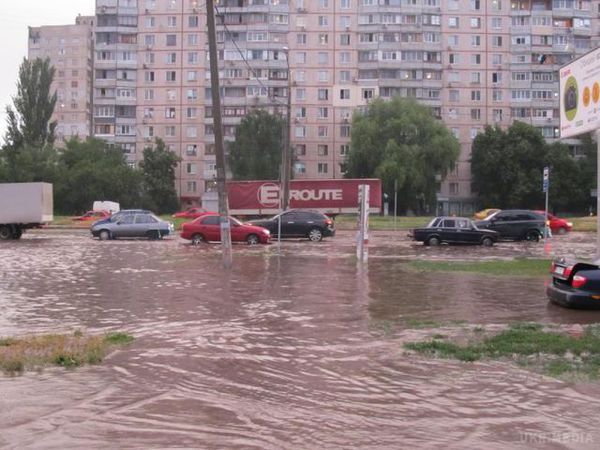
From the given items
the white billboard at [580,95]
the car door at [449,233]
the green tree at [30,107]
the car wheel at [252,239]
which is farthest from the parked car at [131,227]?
the green tree at [30,107]

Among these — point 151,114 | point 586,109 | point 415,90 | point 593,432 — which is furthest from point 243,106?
point 593,432

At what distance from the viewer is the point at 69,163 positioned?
8156 cm

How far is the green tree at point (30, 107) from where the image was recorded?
8050cm

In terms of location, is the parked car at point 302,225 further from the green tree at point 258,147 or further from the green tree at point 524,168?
the green tree at point 524,168

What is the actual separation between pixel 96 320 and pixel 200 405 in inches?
200

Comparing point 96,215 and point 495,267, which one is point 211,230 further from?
point 96,215

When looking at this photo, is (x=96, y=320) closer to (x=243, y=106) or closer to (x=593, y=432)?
(x=593, y=432)

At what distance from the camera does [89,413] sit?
5.62 metres

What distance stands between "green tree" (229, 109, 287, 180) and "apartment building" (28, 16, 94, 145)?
45.1 meters

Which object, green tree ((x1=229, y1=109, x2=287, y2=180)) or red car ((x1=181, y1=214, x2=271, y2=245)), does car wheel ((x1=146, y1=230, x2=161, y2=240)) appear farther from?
green tree ((x1=229, y1=109, x2=287, y2=180))

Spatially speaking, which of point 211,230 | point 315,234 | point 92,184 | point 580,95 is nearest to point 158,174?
point 92,184

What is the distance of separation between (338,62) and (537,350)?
81282 mm

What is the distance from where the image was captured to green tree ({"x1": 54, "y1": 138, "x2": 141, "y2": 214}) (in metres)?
74.3

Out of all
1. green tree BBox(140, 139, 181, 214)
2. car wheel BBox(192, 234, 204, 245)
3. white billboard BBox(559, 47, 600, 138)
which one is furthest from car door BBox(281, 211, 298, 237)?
green tree BBox(140, 139, 181, 214)
